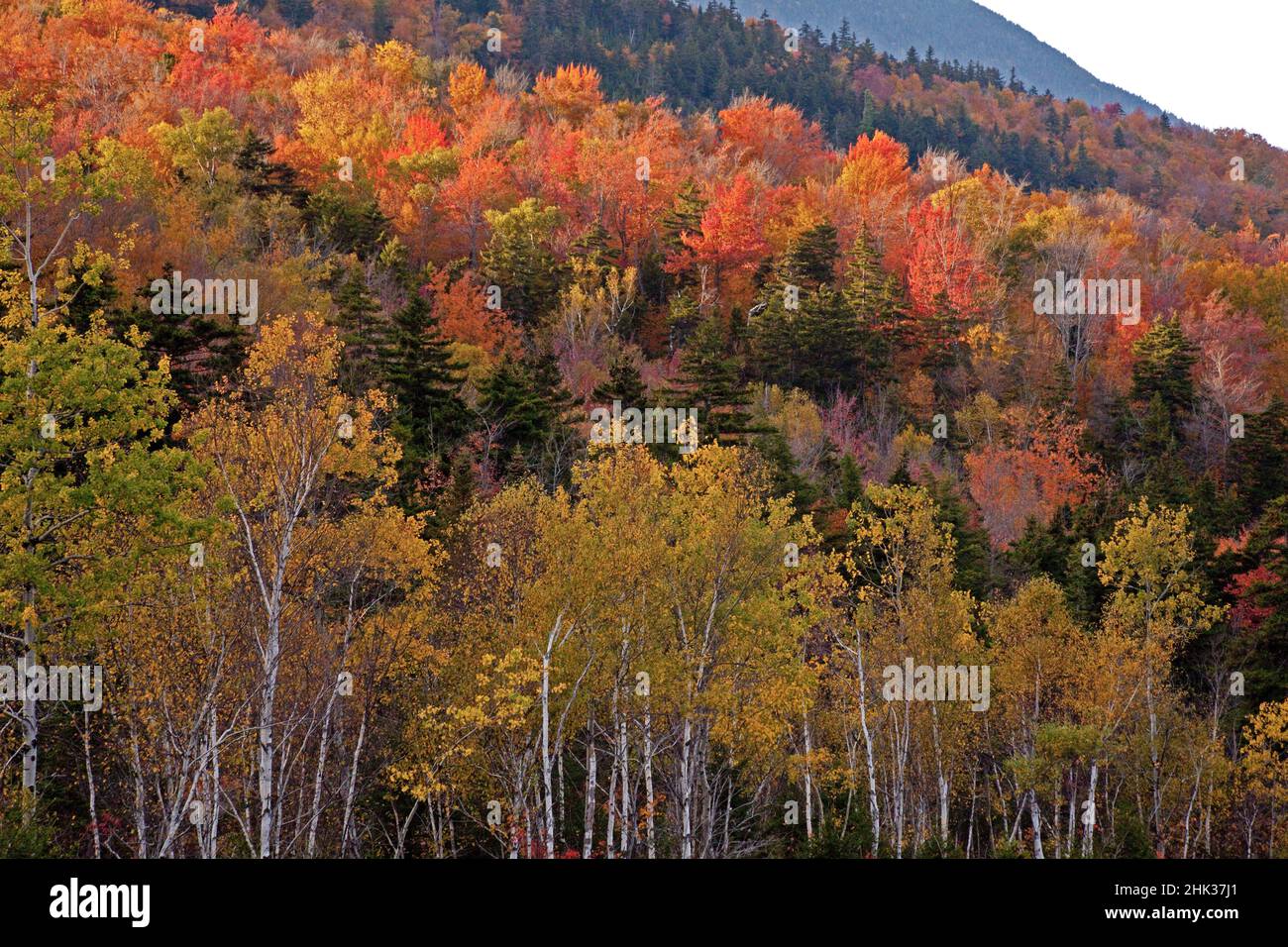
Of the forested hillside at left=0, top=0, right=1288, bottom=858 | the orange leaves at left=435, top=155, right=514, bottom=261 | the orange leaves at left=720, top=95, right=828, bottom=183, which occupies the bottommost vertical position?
the forested hillside at left=0, top=0, right=1288, bottom=858

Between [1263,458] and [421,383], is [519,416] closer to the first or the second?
[421,383]

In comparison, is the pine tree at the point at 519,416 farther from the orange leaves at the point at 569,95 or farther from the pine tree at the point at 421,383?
the orange leaves at the point at 569,95

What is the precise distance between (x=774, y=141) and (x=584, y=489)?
101 metres

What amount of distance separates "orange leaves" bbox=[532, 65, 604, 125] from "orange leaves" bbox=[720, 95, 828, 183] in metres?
14.3

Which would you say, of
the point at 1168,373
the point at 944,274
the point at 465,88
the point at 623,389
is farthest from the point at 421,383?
the point at 465,88

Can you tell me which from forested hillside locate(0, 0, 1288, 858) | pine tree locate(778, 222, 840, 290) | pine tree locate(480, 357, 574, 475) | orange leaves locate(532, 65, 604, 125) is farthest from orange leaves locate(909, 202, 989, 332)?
orange leaves locate(532, 65, 604, 125)

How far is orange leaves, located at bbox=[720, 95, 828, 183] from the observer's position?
118188 millimetres

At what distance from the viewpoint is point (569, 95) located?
118 m

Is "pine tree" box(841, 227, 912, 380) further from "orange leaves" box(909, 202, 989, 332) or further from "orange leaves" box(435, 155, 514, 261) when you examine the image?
Result: "orange leaves" box(435, 155, 514, 261)

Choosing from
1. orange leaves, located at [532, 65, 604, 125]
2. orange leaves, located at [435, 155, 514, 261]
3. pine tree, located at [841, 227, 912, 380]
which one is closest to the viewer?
pine tree, located at [841, 227, 912, 380]

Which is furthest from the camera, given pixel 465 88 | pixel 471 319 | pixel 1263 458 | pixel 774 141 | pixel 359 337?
pixel 774 141

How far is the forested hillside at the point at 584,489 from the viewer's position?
20250 mm

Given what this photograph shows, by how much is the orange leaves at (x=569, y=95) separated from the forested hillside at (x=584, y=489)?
2.58 m
